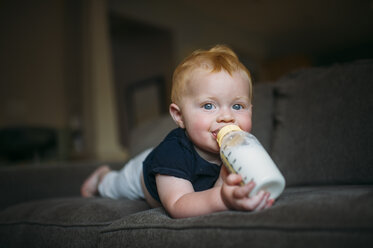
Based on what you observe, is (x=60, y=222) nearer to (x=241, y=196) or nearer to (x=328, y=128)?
(x=241, y=196)

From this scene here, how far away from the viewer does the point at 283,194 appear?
81 cm

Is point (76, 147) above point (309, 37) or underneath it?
underneath

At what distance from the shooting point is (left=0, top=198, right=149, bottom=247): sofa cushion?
2.78ft

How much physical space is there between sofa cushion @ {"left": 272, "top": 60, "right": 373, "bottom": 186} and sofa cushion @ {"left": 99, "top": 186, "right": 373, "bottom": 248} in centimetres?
45

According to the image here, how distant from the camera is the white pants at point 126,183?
1.15 meters

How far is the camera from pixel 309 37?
692 centimetres

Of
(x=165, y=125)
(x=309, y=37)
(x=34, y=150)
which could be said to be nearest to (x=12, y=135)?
(x=34, y=150)

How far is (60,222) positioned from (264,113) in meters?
0.81

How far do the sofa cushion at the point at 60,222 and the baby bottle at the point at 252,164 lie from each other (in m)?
0.41

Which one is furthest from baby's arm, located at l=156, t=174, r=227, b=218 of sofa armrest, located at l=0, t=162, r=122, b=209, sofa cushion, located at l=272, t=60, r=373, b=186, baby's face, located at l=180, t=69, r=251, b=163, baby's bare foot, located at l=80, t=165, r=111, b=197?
sofa armrest, located at l=0, t=162, r=122, b=209

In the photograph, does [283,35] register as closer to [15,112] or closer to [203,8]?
[203,8]

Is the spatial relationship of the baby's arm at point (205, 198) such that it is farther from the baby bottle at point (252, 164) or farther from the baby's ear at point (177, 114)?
the baby's ear at point (177, 114)

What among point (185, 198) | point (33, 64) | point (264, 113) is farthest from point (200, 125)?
point (33, 64)

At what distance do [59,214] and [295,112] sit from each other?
837 millimetres
